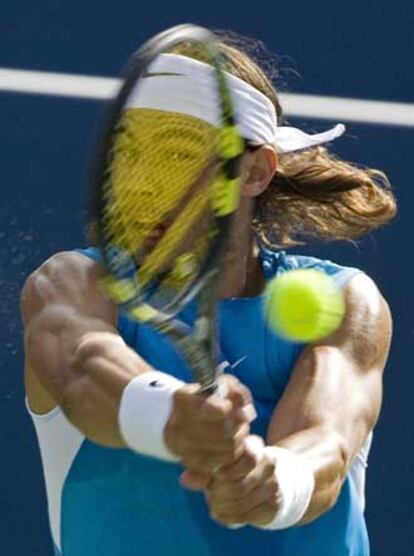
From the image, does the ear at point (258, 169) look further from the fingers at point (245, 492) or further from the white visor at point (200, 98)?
the fingers at point (245, 492)

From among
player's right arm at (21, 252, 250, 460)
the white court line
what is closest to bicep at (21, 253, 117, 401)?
player's right arm at (21, 252, 250, 460)

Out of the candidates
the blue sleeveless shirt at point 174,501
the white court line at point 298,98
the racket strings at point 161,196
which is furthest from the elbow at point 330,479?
the white court line at point 298,98

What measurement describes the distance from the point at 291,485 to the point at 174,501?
1.38 ft

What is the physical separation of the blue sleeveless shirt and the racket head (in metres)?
0.34

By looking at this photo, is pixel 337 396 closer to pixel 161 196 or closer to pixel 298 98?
pixel 161 196

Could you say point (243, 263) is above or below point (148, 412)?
below

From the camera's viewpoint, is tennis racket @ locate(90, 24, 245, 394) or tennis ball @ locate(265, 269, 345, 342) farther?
tennis ball @ locate(265, 269, 345, 342)

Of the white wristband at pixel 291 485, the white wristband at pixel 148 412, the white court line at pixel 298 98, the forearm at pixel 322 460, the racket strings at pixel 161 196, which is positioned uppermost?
the racket strings at pixel 161 196

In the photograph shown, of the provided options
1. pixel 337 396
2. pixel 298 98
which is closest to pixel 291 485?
pixel 337 396

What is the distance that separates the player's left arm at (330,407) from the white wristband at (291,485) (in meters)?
0.01

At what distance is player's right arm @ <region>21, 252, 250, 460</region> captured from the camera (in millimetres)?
2434

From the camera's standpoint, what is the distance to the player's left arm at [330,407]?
2.56m

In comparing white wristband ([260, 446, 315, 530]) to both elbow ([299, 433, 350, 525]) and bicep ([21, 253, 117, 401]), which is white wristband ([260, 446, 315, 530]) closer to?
elbow ([299, 433, 350, 525])

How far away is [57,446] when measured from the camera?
3.10m
